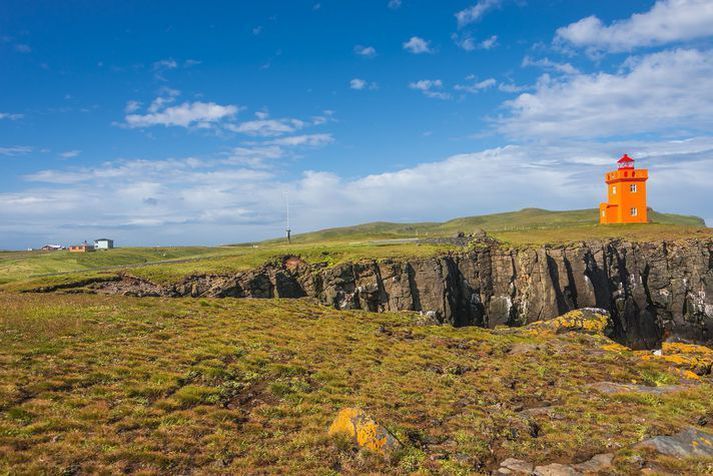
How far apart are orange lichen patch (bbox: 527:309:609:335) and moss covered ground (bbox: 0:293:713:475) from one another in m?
8.30

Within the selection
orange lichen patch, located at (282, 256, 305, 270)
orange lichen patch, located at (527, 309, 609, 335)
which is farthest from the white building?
orange lichen patch, located at (527, 309, 609, 335)

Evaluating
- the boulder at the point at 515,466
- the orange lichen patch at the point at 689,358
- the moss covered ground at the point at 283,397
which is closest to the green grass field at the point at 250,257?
the moss covered ground at the point at 283,397

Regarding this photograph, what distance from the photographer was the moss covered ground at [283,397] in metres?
14.9

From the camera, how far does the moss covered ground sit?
48.8 ft

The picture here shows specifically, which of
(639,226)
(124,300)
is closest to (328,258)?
(124,300)

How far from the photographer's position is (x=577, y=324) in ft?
153

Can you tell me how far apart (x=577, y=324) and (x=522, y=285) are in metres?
19.3

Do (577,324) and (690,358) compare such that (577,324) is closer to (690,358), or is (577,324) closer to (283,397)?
(690,358)

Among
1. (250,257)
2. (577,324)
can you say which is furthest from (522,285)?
(250,257)

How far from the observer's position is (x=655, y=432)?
1827cm

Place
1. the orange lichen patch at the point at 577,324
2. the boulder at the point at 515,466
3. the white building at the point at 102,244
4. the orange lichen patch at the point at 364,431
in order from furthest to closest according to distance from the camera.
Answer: the white building at the point at 102,244
the orange lichen patch at the point at 577,324
the orange lichen patch at the point at 364,431
the boulder at the point at 515,466

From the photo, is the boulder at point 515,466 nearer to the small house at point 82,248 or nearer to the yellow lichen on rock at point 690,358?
the yellow lichen on rock at point 690,358

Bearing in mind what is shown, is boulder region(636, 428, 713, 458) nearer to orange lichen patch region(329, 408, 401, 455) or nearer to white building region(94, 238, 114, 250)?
orange lichen patch region(329, 408, 401, 455)

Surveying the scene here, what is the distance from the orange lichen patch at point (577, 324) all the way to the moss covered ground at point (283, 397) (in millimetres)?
8299
